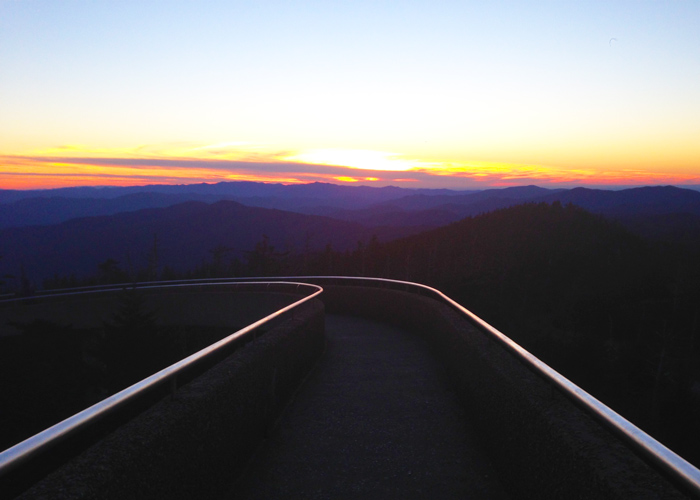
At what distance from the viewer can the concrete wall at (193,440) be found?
8.63 feet

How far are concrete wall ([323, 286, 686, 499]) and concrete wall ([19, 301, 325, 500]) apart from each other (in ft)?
6.95

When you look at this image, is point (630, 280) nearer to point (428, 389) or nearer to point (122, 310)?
point (122, 310)

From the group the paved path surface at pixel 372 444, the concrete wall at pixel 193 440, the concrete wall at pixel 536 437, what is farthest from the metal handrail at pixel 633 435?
the concrete wall at pixel 193 440

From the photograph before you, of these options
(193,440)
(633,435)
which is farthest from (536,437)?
(193,440)

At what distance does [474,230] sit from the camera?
453 ft

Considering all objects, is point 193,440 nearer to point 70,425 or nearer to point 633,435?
point 70,425

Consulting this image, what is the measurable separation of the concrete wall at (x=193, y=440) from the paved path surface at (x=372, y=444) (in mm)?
322

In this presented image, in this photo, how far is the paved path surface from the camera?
431cm

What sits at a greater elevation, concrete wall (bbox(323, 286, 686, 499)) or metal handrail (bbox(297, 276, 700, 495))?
metal handrail (bbox(297, 276, 700, 495))

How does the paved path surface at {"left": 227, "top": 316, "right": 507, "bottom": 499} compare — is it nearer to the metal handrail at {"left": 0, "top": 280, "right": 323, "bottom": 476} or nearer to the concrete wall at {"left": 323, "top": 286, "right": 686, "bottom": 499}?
the concrete wall at {"left": 323, "top": 286, "right": 686, "bottom": 499}

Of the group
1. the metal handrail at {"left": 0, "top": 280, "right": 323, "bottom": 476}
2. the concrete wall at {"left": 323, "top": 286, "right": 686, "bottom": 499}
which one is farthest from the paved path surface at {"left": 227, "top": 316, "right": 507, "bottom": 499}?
the metal handrail at {"left": 0, "top": 280, "right": 323, "bottom": 476}

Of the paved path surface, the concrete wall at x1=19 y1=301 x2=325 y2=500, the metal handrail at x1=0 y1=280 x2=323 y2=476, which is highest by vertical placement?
the metal handrail at x1=0 y1=280 x2=323 y2=476

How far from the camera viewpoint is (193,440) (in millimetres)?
3695

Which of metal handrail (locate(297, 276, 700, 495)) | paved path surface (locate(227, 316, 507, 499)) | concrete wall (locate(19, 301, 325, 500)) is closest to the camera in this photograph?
metal handrail (locate(297, 276, 700, 495))
